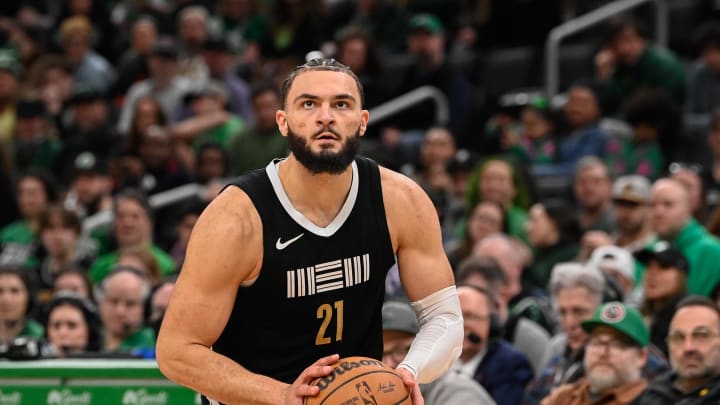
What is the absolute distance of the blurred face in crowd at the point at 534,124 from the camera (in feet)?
40.9

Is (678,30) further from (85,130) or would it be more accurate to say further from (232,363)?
(232,363)

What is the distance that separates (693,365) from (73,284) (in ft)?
15.1

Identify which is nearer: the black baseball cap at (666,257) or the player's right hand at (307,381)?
the player's right hand at (307,381)

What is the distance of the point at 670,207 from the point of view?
380 inches

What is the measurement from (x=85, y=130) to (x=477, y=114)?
12.1 feet

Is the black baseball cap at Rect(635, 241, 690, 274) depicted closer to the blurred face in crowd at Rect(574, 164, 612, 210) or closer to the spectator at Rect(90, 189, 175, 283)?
the blurred face in crowd at Rect(574, 164, 612, 210)

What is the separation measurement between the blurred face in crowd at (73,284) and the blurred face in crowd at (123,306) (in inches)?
28.6

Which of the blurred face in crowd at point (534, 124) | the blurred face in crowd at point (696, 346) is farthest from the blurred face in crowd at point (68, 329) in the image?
the blurred face in crowd at point (534, 124)

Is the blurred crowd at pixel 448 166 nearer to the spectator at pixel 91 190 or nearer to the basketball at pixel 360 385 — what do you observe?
the spectator at pixel 91 190

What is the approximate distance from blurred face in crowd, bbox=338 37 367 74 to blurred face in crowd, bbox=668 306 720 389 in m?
6.67

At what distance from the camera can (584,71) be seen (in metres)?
14.2

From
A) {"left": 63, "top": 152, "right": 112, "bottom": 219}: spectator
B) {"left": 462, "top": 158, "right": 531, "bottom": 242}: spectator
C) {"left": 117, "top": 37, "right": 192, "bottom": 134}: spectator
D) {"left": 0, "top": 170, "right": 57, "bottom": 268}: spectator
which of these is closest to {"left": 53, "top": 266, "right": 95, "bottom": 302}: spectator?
{"left": 0, "top": 170, "right": 57, "bottom": 268}: spectator

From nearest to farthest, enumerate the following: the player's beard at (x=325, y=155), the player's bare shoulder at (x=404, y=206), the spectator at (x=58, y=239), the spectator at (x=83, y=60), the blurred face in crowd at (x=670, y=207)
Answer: the player's beard at (x=325, y=155), the player's bare shoulder at (x=404, y=206), the blurred face in crowd at (x=670, y=207), the spectator at (x=58, y=239), the spectator at (x=83, y=60)

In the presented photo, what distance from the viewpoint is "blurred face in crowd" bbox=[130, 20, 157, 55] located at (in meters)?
15.8
